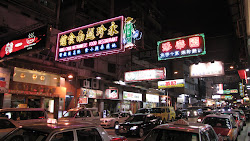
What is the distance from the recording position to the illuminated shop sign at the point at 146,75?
2236cm

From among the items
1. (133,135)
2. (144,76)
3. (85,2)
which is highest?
(85,2)

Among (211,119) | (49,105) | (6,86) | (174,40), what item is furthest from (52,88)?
(211,119)

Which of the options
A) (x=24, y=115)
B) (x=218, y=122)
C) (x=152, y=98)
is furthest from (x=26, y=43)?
(x=152, y=98)

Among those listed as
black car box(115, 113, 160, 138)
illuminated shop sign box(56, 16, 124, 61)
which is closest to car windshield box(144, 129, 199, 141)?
illuminated shop sign box(56, 16, 124, 61)

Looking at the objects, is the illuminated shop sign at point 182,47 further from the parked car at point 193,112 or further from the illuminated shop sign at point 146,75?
the parked car at point 193,112

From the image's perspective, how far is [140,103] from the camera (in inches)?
1431

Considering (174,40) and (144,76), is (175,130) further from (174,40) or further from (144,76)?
(144,76)

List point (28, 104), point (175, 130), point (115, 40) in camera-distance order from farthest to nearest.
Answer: point (28, 104) → point (115, 40) → point (175, 130)

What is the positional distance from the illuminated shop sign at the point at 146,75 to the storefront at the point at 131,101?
619 cm

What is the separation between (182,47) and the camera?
1490 cm

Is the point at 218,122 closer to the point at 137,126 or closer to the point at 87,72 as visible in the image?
the point at 137,126

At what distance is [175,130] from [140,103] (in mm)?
31635

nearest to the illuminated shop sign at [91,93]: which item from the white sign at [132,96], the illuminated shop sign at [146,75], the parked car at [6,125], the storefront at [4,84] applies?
the illuminated shop sign at [146,75]

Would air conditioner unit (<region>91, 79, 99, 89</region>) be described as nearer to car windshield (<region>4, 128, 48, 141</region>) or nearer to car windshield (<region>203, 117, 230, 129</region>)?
car windshield (<region>203, 117, 230, 129</region>)
